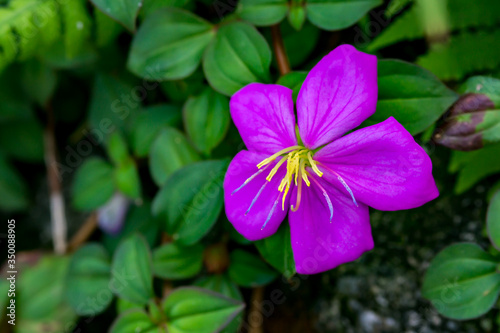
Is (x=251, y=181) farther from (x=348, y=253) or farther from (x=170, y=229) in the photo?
(x=170, y=229)

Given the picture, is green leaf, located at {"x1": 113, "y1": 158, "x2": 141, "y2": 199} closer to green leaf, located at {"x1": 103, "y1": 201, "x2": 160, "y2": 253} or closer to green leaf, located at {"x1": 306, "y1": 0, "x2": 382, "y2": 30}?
green leaf, located at {"x1": 103, "y1": 201, "x2": 160, "y2": 253}

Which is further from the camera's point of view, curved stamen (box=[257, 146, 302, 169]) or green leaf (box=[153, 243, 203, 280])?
green leaf (box=[153, 243, 203, 280])

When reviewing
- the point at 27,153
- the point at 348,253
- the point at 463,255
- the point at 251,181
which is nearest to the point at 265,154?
the point at 251,181

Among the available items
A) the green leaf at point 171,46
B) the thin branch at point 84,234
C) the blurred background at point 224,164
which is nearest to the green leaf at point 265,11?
the blurred background at point 224,164

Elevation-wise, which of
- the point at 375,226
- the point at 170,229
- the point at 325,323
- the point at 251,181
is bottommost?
the point at 325,323

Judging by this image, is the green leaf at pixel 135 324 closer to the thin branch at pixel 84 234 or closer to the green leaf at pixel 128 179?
the green leaf at pixel 128 179

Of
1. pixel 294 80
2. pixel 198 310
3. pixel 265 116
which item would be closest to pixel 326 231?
pixel 265 116

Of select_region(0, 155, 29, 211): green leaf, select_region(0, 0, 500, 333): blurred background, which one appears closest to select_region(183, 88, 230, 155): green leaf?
select_region(0, 0, 500, 333): blurred background
